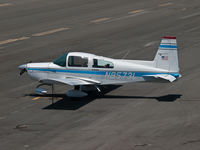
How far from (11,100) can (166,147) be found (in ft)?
30.6

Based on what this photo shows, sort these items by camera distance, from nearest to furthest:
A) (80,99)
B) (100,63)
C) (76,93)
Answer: (76,93)
(100,63)
(80,99)

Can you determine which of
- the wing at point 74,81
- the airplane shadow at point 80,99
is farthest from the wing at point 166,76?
the wing at point 74,81

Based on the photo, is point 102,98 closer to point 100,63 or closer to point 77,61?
point 100,63

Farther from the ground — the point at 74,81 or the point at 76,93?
the point at 74,81

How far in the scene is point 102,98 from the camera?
23000 mm

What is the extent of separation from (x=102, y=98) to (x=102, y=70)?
138cm

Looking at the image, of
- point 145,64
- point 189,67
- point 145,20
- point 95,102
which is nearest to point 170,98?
point 145,64

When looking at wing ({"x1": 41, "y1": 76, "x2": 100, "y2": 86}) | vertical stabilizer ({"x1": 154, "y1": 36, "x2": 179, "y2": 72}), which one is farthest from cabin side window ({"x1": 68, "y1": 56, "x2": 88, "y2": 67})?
vertical stabilizer ({"x1": 154, "y1": 36, "x2": 179, "y2": 72})

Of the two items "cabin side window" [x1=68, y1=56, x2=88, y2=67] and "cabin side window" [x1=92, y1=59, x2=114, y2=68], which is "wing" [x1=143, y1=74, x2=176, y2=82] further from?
"cabin side window" [x1=68, y1=56, x2=88, y2=67]

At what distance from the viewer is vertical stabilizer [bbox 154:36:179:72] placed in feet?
71.8

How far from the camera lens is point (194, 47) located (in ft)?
116

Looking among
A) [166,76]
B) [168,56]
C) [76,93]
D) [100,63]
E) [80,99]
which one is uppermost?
[168,56]

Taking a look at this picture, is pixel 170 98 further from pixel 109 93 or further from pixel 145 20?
pixel 145 20

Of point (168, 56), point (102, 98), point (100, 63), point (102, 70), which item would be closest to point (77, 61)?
point (100, 63)
